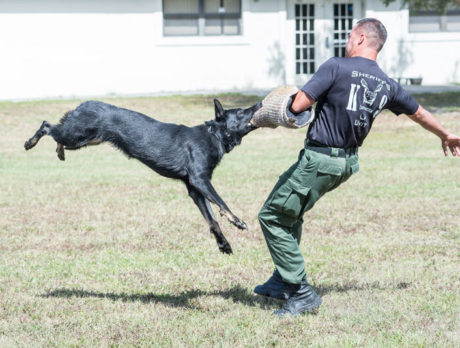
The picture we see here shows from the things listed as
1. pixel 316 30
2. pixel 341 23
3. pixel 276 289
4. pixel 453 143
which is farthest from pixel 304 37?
pixel 276 289

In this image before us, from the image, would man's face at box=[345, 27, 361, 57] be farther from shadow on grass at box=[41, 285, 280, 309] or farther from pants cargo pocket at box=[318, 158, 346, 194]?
shadow on grass at box=[41, 285, 280, 309]

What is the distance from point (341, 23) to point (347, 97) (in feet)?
76.1

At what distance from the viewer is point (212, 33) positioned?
82.8 ft

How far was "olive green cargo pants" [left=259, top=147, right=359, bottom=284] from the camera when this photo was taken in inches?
179

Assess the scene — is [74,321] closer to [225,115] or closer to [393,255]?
[225,115]

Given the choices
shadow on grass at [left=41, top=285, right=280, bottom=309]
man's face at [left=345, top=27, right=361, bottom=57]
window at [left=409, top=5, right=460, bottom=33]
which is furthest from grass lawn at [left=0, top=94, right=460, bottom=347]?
window at [left=409, top=5, right=460, bottom=33]

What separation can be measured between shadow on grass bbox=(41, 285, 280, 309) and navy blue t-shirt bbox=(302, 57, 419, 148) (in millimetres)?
1516

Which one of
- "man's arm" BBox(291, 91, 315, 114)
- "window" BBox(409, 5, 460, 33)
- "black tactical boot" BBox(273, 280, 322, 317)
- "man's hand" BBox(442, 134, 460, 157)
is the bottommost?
"black tactical boot" BBox(273, 280, 322, 317)

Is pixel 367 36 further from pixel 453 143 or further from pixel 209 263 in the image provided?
pixel 209 263

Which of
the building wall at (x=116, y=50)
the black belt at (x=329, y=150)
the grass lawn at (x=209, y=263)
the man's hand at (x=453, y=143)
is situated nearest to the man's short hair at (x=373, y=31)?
the black belt at (x=329, y=150)

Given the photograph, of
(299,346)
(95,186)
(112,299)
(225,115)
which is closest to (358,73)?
(225,115)

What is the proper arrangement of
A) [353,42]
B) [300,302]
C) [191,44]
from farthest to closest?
[191,44] → [300,302] → [353,42]

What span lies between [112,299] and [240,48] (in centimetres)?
2108

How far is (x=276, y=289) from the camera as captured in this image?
16.6ft
